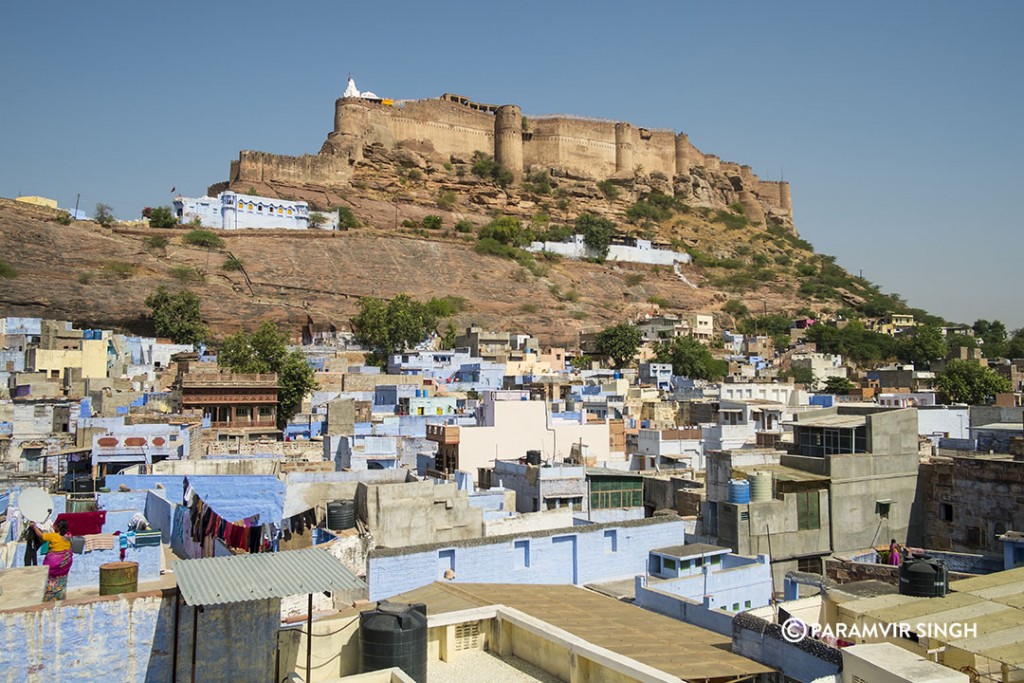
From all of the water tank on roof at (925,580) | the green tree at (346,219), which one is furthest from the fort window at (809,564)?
the green tree at (346,219)

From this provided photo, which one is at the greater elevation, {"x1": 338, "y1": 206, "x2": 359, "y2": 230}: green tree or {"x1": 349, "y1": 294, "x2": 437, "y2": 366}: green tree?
{"x1": 338, "y1": 206, "x2": 359, "y2": 230}: green tree

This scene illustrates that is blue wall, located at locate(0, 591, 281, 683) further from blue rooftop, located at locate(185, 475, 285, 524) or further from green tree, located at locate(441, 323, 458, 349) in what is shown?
green tree, located at locate(441, 323, 458, 349)

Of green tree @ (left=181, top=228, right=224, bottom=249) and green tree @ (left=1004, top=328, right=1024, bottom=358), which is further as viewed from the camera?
green tree @ (left=1004, top=328, right=1024, bottom=358)

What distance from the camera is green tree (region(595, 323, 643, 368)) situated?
177 ft

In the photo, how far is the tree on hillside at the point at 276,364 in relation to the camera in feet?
110

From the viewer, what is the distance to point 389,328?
49000 mm

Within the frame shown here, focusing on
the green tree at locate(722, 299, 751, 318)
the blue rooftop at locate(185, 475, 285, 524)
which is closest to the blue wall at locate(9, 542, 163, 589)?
the blue rooftop at locate(185, 475, 285, 524)

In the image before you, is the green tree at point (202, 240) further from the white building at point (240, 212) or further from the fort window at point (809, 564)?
the fort window at point (809, 564)

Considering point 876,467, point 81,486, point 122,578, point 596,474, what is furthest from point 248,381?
point 122,578

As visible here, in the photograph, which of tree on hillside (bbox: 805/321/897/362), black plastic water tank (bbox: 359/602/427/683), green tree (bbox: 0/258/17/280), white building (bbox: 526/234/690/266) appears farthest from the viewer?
white building (bbox: 526/234/690/266)

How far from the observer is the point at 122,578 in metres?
7.84

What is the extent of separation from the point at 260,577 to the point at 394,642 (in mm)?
1121

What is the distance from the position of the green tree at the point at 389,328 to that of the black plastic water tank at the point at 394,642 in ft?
133

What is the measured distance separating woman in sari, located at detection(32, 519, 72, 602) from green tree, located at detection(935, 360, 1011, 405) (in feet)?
134
